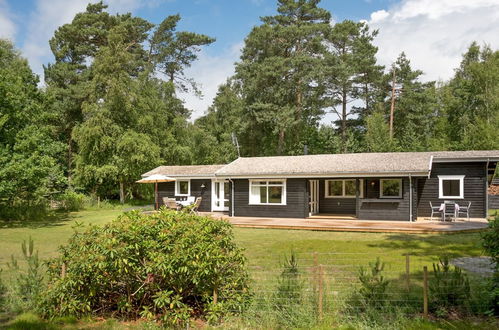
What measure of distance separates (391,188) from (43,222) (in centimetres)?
1664

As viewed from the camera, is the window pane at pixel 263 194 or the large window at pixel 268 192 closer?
the large window at pixel 268 192

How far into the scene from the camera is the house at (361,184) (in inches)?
675

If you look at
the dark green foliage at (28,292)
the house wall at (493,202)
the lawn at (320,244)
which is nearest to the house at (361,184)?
the house wall at (493,202)

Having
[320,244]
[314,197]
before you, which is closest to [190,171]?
[314,197]

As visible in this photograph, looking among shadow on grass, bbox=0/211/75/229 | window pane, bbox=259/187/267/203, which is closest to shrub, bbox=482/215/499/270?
window pane, bbox=259/187/267/203

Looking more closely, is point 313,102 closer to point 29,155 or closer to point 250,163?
point 250,163

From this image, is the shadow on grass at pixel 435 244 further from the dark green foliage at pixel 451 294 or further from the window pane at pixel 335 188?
the window pane at pixel 335 188

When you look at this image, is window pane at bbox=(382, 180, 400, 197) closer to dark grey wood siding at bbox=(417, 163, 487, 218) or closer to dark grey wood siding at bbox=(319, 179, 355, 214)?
dark grey wood siding at bbox=(417, 163, 487, 218)

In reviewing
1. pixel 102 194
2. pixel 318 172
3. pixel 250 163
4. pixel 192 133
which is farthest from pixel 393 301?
pixel 192 133

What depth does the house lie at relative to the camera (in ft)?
56.3

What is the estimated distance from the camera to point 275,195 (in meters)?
19.3

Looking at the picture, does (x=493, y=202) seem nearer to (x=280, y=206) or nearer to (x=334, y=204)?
(x=334, y=204)

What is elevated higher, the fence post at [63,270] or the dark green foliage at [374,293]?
the fence post at [63,270]

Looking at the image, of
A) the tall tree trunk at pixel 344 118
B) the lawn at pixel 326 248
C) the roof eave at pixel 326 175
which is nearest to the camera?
the lawn at pixel 326 248
